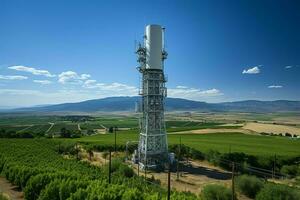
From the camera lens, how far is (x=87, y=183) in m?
26.1

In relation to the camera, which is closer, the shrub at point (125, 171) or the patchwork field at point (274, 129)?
the shrub at point (125, 171)

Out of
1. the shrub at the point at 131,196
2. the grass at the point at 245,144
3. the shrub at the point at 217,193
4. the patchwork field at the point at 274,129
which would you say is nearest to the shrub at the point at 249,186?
the shrub at the point at 217,193

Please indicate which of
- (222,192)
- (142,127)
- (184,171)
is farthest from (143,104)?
(222,192)

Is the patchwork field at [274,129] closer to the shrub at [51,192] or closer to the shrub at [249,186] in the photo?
the shrub at [249,186]

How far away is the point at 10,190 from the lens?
109 ft

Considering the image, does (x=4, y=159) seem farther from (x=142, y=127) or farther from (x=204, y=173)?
(x=204, y=173)

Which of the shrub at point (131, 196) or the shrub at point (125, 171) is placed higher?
the shrub at point (131, 196)

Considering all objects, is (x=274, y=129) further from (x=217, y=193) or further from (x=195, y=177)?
(x=217, y=193)

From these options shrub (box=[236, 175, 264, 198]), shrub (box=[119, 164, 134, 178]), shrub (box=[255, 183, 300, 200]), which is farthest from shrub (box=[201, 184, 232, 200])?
shrub (box=[119, 164, 134, 178])

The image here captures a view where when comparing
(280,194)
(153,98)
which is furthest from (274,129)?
(280,194)

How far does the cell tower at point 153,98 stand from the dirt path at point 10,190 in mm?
17973

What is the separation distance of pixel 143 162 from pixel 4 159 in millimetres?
17787

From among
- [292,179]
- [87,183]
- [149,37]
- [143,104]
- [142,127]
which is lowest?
[292,179]

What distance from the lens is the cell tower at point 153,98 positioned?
48.0 meters
